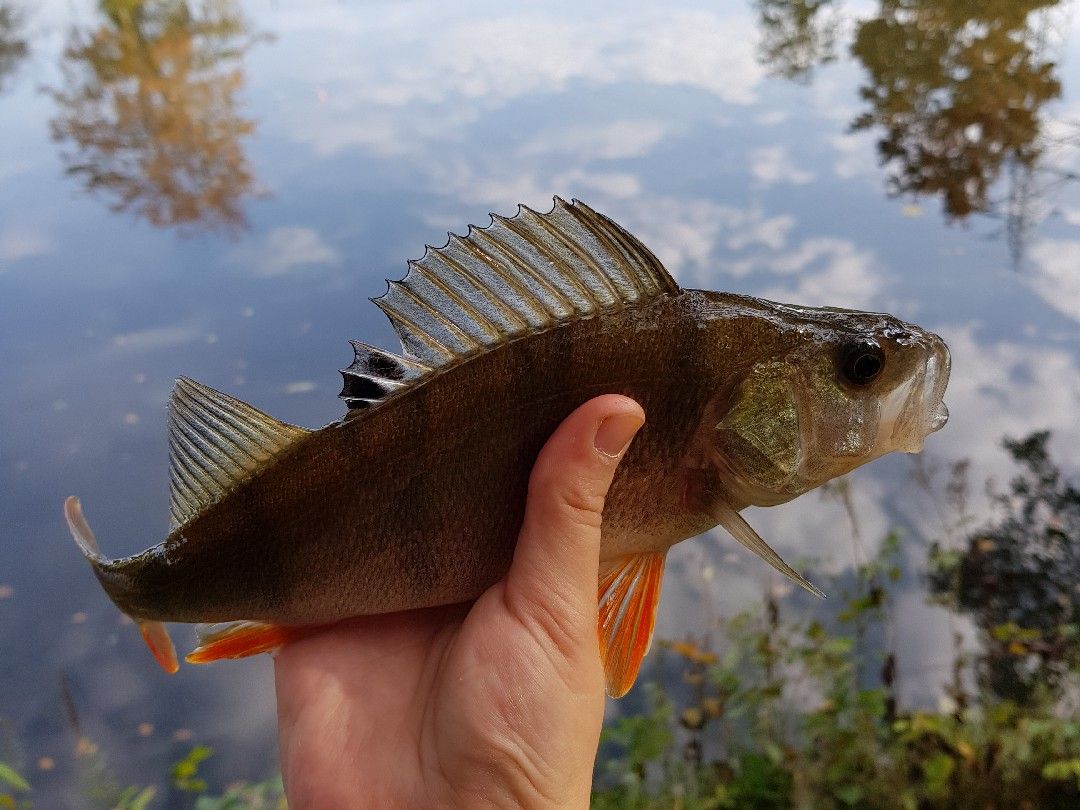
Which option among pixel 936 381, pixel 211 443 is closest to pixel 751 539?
pixel 936 381

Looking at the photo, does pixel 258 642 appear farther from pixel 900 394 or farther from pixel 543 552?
pixel 900 394

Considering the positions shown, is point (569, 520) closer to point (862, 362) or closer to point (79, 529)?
point (862, 362)

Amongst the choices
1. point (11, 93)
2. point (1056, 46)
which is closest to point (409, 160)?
point (11, 93)

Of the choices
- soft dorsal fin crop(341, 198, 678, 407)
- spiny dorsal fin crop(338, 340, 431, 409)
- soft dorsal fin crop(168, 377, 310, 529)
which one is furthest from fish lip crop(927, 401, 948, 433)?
soft dorsal fin crop(168, 377, 310, 529)

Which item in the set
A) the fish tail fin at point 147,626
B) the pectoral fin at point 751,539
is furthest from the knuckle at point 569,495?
the fish tail fin at point 147,626

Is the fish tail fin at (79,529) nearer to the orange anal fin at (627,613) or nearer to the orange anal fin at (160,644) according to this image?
the orange anal fin at (160,644)

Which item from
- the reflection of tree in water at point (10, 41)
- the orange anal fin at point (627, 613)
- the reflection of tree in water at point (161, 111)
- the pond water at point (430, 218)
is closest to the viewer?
the orange anal fin at point (627, 613)
